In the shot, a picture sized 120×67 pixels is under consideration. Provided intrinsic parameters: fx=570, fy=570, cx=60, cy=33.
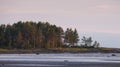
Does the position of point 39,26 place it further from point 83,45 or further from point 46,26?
point 83,45

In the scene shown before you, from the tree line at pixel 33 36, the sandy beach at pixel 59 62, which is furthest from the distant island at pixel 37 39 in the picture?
the sandy beach at pixel 59 62

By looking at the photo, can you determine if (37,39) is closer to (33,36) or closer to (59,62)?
(33,36)

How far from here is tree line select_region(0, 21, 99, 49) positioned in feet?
521

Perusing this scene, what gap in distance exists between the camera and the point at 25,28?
164 meters

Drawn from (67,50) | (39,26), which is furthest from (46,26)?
(67,50)

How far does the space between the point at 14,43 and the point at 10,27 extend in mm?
7485

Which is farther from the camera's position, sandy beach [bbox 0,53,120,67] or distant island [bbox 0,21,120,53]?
distant island [bbox 0,21,120,53]

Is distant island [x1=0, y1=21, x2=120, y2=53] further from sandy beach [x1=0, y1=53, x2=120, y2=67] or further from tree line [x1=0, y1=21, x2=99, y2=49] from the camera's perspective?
sandy beach [x1=0, y1=53, x2=120, y2=67]

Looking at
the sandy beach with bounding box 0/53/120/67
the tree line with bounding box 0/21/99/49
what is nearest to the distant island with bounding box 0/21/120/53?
the tree line with bounding box 0/21/99/49

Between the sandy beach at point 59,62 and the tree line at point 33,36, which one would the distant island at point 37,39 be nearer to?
the tree line at point 33,36

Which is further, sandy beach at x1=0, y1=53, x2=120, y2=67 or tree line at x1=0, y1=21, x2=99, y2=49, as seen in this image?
tree line at x1=0, y1=21, x2=99, y2=49

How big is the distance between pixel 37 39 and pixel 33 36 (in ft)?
5.03

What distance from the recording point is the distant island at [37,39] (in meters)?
158

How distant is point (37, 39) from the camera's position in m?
162
